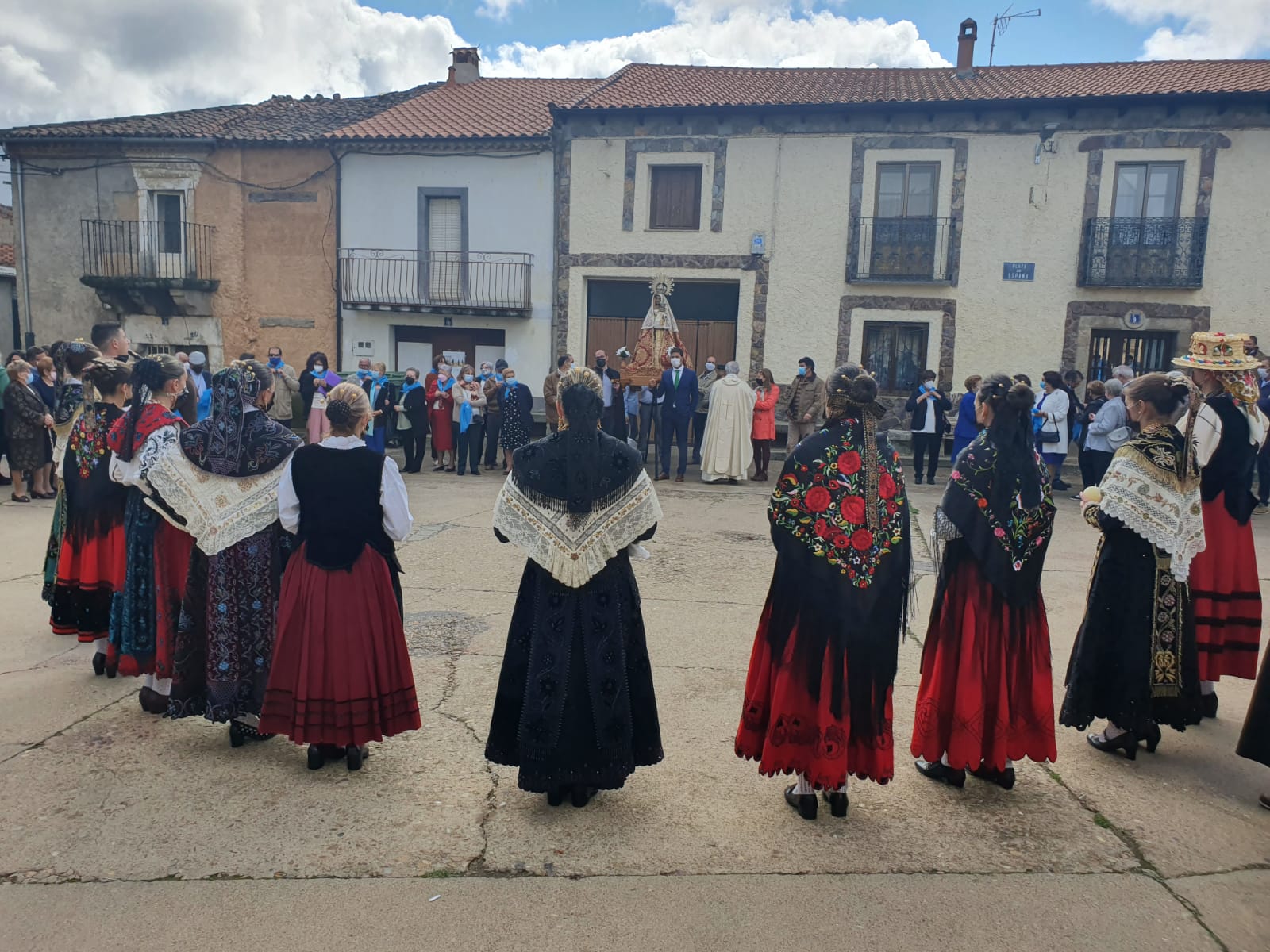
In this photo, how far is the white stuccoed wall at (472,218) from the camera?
1833 centimetres

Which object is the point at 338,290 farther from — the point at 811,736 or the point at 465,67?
the point at 811,736

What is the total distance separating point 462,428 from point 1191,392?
10.6 metres

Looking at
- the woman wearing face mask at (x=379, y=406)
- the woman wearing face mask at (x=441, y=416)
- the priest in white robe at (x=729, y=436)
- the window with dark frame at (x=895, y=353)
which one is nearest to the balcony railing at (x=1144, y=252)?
the window with dark frame at (x=895, y=353)

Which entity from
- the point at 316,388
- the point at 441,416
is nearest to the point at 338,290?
the point at 316,388

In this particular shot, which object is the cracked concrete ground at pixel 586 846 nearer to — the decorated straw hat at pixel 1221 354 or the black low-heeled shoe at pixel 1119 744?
the black low-heeled shoe at pixel 1119 744

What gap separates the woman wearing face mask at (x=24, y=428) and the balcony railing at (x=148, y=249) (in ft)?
30.4

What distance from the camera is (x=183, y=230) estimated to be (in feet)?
63.1

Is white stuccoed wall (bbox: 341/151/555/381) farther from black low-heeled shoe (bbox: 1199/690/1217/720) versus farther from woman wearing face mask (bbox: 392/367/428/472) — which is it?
black low-heeled shoe (bbox: 1199/690/1217/720)

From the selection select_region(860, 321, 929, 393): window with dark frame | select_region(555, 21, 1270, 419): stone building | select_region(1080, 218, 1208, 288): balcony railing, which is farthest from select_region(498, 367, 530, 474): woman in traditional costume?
select_region(1080, 218, 1208, 288): balcony railing

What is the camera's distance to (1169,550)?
13.3 ft

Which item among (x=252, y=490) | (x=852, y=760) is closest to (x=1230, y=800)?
(x=852, y=760)

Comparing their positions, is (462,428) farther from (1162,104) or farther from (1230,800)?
(1162,104)

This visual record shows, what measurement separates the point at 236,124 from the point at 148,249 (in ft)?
10.8

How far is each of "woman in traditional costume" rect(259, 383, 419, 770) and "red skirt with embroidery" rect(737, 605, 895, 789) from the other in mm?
1591
